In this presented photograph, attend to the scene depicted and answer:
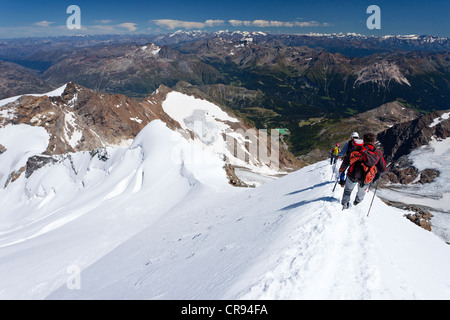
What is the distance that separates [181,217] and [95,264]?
6.81m

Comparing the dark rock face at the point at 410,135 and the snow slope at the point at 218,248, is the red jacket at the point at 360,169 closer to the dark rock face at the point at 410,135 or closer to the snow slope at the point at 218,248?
the snow slope at the point at 218,248

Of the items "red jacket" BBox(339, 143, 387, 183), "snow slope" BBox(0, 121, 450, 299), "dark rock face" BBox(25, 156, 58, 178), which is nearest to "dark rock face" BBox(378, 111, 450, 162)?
"snow slope" BBox(0, 121, 450, 299)

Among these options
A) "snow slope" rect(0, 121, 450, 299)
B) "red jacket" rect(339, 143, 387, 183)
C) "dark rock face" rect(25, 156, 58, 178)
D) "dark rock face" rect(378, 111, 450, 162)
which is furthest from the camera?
"dark rock face" rect(378, 111, 450, 162)

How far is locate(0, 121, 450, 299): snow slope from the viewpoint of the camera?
7.22 meters

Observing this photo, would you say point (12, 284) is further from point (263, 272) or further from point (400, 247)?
point (400, 247)

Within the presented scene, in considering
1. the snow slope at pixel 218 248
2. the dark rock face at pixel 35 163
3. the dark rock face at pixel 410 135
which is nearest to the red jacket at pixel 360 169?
the snow slope at pixel 218 248

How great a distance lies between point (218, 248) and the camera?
1186cm

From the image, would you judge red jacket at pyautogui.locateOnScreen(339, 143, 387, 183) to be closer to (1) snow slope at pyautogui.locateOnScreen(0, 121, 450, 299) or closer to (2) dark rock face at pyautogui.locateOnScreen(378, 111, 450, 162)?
(1) snow slope at pyautogui.locateOnScreen(0, 121, 450, 299)

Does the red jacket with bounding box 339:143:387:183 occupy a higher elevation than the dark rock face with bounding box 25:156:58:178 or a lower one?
higher

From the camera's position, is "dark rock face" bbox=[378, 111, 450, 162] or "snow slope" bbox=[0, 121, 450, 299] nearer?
"snow slope" bbox=[0, 121, 450, 299]

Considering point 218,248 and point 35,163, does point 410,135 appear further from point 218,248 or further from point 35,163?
point 35,163

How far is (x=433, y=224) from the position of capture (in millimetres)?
50156

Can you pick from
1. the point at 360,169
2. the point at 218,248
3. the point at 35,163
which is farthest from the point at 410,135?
the point at 35,163

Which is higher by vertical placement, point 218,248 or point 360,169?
point 360,169
